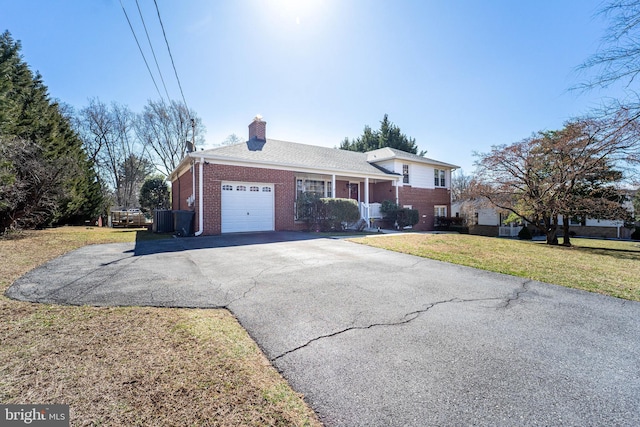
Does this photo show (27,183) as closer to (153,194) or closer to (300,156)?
(300,156)

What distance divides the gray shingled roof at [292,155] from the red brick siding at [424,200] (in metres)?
2.26

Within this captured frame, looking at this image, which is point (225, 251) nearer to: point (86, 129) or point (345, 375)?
point (345, 375)

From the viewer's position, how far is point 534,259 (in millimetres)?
7789

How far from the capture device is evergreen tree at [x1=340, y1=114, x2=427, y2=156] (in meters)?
35.9

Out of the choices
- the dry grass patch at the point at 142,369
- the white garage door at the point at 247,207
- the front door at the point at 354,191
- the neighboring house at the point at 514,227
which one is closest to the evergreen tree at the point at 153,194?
the white garage door at the point at 247,207

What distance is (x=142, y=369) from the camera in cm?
231

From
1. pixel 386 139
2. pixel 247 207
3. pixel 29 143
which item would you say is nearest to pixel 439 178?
pixel 386 139

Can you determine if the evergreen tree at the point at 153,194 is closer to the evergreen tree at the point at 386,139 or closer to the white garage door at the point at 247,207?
the white garage door at the point at 247,207

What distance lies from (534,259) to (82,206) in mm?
26765

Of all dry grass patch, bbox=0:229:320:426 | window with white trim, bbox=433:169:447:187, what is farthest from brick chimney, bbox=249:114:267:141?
dry grass patch, bbox=0:229:320:426

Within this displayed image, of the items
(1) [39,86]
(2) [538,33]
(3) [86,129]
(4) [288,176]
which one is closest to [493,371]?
(2) [538,33]

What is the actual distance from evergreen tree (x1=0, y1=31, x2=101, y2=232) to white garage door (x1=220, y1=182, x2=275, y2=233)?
23.3 ft

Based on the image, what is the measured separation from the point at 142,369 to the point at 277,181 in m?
11.9

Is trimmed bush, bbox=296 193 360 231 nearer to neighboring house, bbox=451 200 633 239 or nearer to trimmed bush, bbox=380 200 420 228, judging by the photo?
trimmed bush, bbox=380 200 420 228
